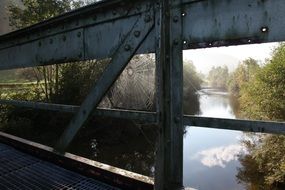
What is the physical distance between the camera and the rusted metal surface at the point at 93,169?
2.71 metres

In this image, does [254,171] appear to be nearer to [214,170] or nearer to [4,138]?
[214,170]

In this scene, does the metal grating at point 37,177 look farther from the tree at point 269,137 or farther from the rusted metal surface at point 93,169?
the tree at point 269,137

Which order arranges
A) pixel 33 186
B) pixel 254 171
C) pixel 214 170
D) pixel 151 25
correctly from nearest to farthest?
pixel 151 25 < pixel 33 186 < pixel 254 171 < pixel 214 170

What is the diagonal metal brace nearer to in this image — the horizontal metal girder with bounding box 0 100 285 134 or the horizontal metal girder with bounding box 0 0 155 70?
the horizontal metal girder with bounding box 0 0 155 70

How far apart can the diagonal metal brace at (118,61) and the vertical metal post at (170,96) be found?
0.19 m

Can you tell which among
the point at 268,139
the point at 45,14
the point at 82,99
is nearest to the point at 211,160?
the point at 268,139

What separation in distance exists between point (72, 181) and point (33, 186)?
40 centimetres

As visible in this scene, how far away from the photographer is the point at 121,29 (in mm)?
2650

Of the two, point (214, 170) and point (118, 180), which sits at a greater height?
point (118, 180)

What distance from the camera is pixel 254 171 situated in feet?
46.9

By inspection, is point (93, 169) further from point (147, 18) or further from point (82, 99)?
point (82, 99)

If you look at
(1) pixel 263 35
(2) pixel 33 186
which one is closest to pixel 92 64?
(2) pixel 33 186

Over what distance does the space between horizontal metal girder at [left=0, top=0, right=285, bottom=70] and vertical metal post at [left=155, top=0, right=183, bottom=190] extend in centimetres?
9

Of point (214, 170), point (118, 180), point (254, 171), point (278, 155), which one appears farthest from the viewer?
point (214, 170)
